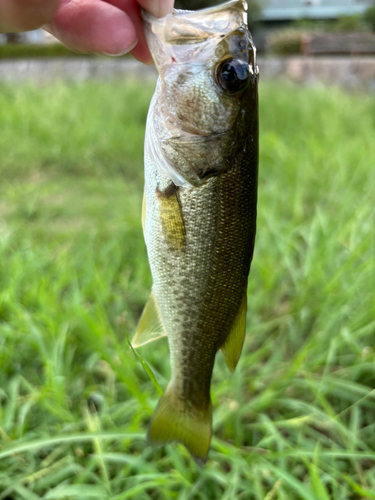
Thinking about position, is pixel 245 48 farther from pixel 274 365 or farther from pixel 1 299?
pixel 1 299

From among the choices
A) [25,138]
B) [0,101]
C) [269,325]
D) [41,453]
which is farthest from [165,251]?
[0,101]

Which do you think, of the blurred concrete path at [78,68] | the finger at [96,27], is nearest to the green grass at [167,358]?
the finger at [96,27]

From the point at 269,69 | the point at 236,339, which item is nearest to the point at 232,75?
the point at 236,339

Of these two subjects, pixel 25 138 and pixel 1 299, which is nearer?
pixel 1 299

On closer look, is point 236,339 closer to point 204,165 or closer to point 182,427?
point 182,427

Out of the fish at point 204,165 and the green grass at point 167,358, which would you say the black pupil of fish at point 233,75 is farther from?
the green grass at point 167,358

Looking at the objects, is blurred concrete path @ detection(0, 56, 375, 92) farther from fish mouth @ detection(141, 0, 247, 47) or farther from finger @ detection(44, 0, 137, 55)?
fish mouth @ detection(141, 0, 247, 47)

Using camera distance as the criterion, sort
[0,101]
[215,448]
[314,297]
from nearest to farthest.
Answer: [215,448], [314,297], [0,101]
